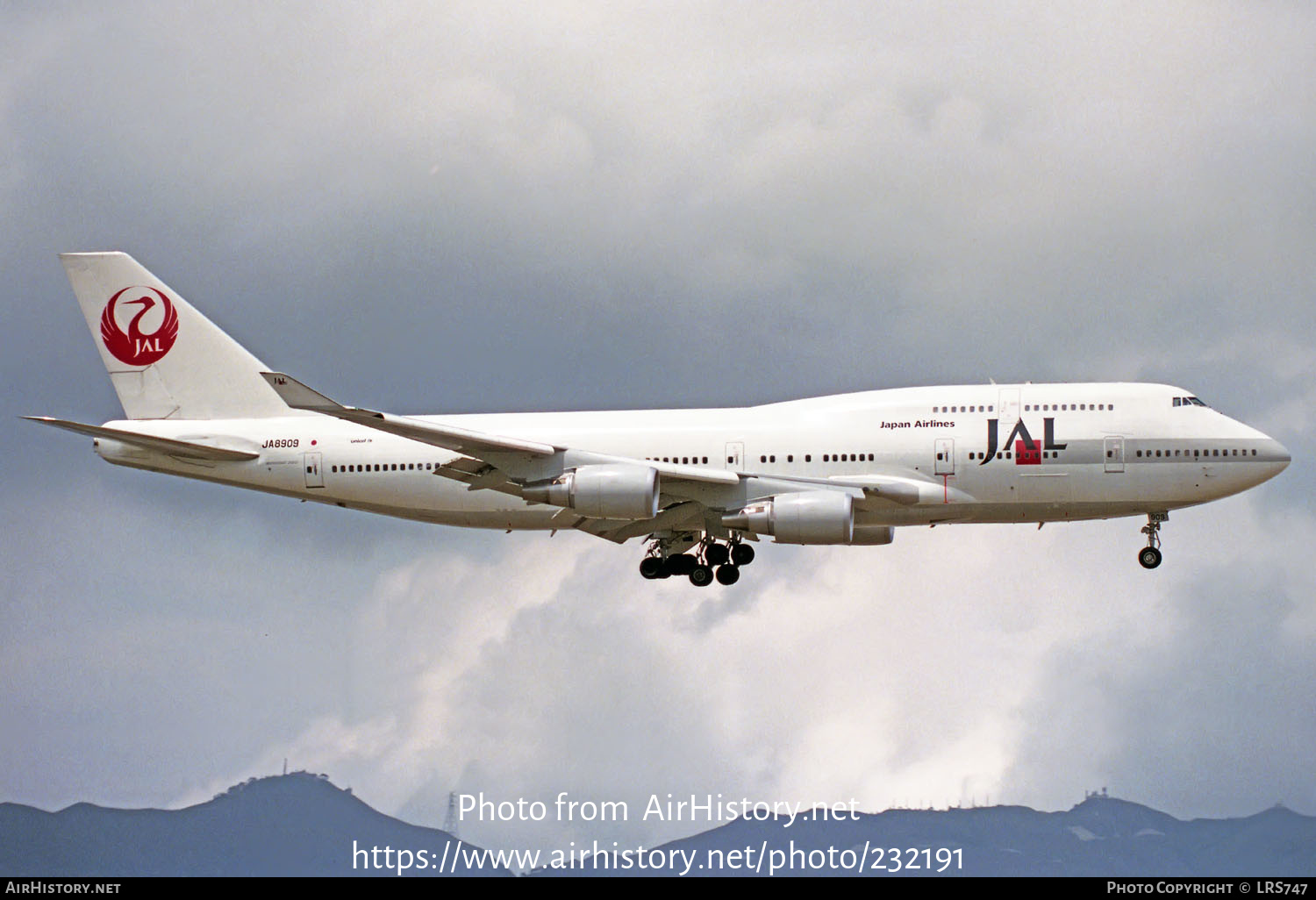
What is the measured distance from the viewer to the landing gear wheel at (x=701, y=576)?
58.2m

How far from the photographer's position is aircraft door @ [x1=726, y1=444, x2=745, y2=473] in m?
55.4

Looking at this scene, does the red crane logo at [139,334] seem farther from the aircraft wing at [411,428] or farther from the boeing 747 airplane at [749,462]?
the aircraft wing at [411,428]

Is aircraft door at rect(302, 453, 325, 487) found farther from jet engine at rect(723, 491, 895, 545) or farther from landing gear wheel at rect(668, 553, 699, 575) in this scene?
jet engine at rect(723, 491, 895, 545)

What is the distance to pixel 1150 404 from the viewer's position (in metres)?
53.9

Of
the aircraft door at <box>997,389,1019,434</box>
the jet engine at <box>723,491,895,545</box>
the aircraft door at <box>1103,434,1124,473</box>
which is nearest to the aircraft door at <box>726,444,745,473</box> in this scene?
the jet engine at <box>723,491,895,545</box>

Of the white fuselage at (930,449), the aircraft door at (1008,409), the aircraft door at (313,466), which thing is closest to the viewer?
the white fuselage at (930,449)

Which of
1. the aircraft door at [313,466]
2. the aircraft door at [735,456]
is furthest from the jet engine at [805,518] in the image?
the aircraft door at [313,466]

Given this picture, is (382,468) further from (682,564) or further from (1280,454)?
(1280,454)

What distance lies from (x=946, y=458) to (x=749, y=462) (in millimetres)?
6242

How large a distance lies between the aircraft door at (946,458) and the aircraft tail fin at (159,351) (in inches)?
895

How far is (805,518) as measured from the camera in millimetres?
51969

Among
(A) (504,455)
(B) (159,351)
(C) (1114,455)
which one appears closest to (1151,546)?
(C) (1114,455)

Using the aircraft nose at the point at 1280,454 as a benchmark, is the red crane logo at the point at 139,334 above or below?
above
